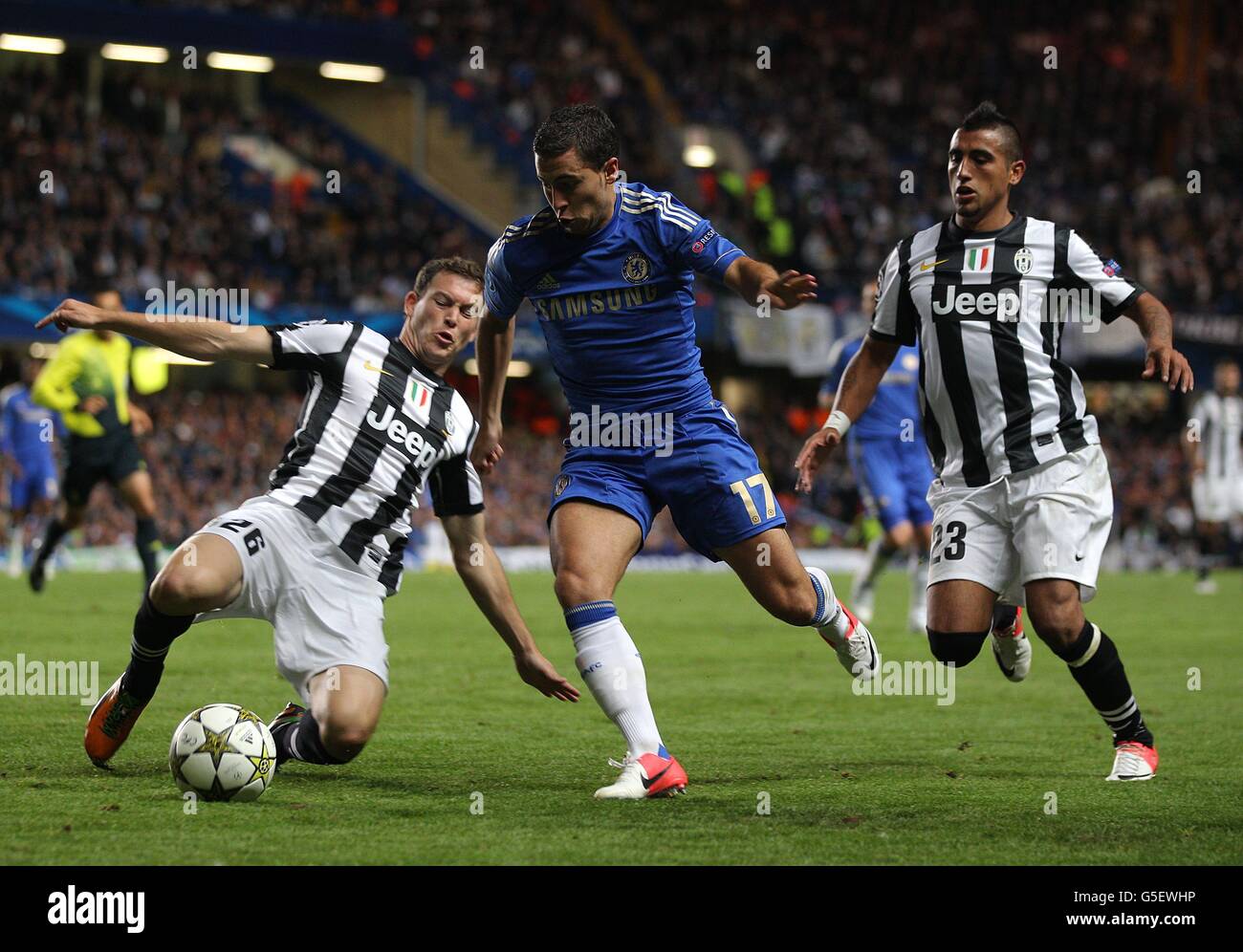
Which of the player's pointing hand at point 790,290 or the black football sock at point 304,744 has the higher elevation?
the player's pointing hand at point 790,290

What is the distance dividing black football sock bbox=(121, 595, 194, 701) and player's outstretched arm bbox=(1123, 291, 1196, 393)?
3.42m

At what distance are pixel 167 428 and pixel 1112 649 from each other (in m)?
22.0

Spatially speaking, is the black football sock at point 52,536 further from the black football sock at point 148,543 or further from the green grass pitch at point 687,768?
the green grass pitch at point 687,768

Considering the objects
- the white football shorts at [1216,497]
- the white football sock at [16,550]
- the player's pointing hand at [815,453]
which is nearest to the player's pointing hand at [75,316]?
the player's pointing hand at [815,453]

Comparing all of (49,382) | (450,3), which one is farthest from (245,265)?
(49,382)

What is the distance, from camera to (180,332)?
16.9 feet

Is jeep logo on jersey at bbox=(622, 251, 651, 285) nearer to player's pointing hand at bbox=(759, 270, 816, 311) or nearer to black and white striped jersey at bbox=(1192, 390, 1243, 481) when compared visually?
player's pointing hand at bbox=(759, 270, 816, 311)

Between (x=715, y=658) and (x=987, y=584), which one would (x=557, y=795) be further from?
(x=715, y=658)

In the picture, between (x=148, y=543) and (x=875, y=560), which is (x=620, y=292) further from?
(x=148, y=543)

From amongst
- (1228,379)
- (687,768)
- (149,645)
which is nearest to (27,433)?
(1228,379)

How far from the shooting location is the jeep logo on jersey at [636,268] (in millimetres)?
5762

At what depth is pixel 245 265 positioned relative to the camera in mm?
27062

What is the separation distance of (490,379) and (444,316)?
58cm

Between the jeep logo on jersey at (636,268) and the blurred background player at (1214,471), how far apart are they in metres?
14.8
